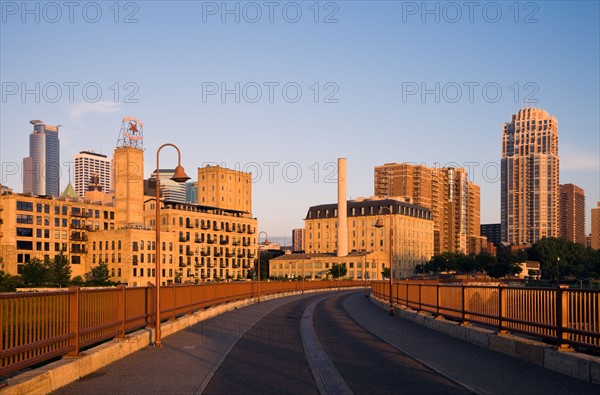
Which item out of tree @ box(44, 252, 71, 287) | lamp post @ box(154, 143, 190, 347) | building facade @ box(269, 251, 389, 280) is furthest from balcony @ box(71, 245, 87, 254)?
lamp post @ box(154, 143, 190, 347)

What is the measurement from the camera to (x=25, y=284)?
340 ft

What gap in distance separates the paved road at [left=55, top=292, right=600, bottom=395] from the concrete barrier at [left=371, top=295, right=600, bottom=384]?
0.24 meters

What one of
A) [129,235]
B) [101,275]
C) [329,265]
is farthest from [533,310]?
[329,265]

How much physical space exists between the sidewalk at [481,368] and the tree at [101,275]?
101 metres

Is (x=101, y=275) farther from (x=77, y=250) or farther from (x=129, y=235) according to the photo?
(x=77, y=250)

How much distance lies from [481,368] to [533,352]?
5.13ft

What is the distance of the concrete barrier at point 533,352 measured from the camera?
43.7ft

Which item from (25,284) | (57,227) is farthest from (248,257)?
(25,284)

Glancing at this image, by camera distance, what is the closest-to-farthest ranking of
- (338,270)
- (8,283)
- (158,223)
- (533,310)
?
(533,310)
(158,223)
(8,283)
(338,270)

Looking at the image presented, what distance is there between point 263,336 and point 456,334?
6.70m

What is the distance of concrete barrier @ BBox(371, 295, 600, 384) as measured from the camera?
13328mm

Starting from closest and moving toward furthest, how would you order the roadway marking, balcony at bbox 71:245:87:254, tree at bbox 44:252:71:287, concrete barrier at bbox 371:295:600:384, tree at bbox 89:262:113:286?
the roadway marking → concrete barrier at bbox 371:295:600:384 → tree at bbox 44:252:71:287 → tree at bbox 89:262:113:286 → balcony at bbox 71:245:87:254

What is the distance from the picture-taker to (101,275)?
120375 mm

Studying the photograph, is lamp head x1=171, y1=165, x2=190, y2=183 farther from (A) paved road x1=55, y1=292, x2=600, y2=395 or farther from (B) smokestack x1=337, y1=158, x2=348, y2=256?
(B) smokestack x1=337, y1=158, x2=348, y2=256
